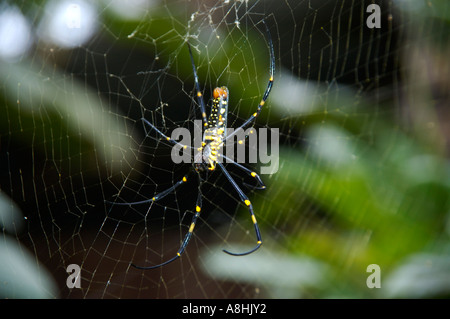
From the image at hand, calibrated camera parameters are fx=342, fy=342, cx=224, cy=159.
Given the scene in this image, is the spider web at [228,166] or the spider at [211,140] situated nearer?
the spider web at [228,166]

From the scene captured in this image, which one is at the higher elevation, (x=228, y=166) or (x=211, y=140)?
(x=228, y=166)

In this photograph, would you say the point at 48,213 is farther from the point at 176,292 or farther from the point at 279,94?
the point at 279,94

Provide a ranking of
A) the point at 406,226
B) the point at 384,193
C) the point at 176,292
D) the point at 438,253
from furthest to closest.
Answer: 1. the point at 176,292
2. the point at 384,193
3. the point at 406,226
4. the point at 438,253

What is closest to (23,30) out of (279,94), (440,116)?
(279,94)

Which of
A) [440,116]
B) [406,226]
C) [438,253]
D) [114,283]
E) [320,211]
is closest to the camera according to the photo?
[438,253]

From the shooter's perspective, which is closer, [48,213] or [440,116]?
[440,116]

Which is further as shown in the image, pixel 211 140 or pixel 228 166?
pixel 228 166

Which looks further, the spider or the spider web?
the spider

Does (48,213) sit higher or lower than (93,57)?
lower
